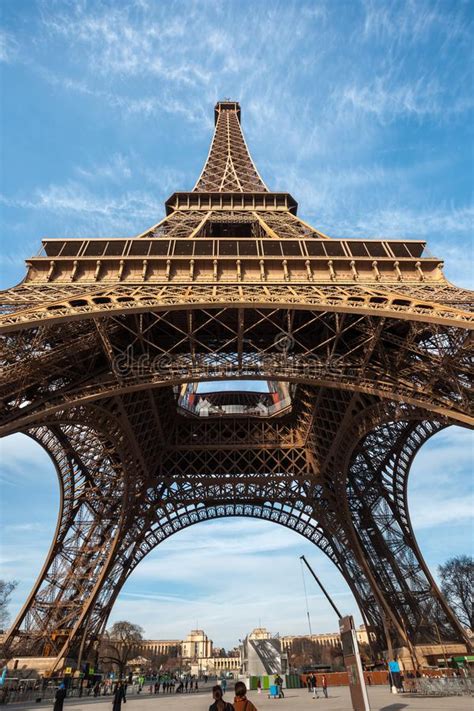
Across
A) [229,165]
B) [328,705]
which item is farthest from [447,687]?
[229,165]

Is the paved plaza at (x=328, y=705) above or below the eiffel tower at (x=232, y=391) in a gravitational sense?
below

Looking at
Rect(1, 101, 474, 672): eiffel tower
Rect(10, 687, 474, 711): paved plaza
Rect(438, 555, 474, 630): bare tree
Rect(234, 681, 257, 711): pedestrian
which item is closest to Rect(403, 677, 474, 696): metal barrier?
Rect(10, 687, 474, 711): paved plaza

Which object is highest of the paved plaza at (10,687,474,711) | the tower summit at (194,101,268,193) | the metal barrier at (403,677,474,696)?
the tower summit at (194,101,268,193)

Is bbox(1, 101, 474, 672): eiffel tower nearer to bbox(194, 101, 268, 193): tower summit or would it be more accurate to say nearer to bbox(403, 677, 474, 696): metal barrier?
bbox(194, 101, 268, 193): tower summit

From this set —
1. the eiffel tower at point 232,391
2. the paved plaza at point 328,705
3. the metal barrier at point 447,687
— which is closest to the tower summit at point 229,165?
the eiffel tower at point 232,391

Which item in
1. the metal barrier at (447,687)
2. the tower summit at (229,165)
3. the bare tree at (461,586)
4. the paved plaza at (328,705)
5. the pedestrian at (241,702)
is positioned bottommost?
the pedestrian at (241,702)

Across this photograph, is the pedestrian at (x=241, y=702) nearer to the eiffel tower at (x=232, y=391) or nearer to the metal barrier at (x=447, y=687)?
the eiffel tower at (x=232, y=391)
